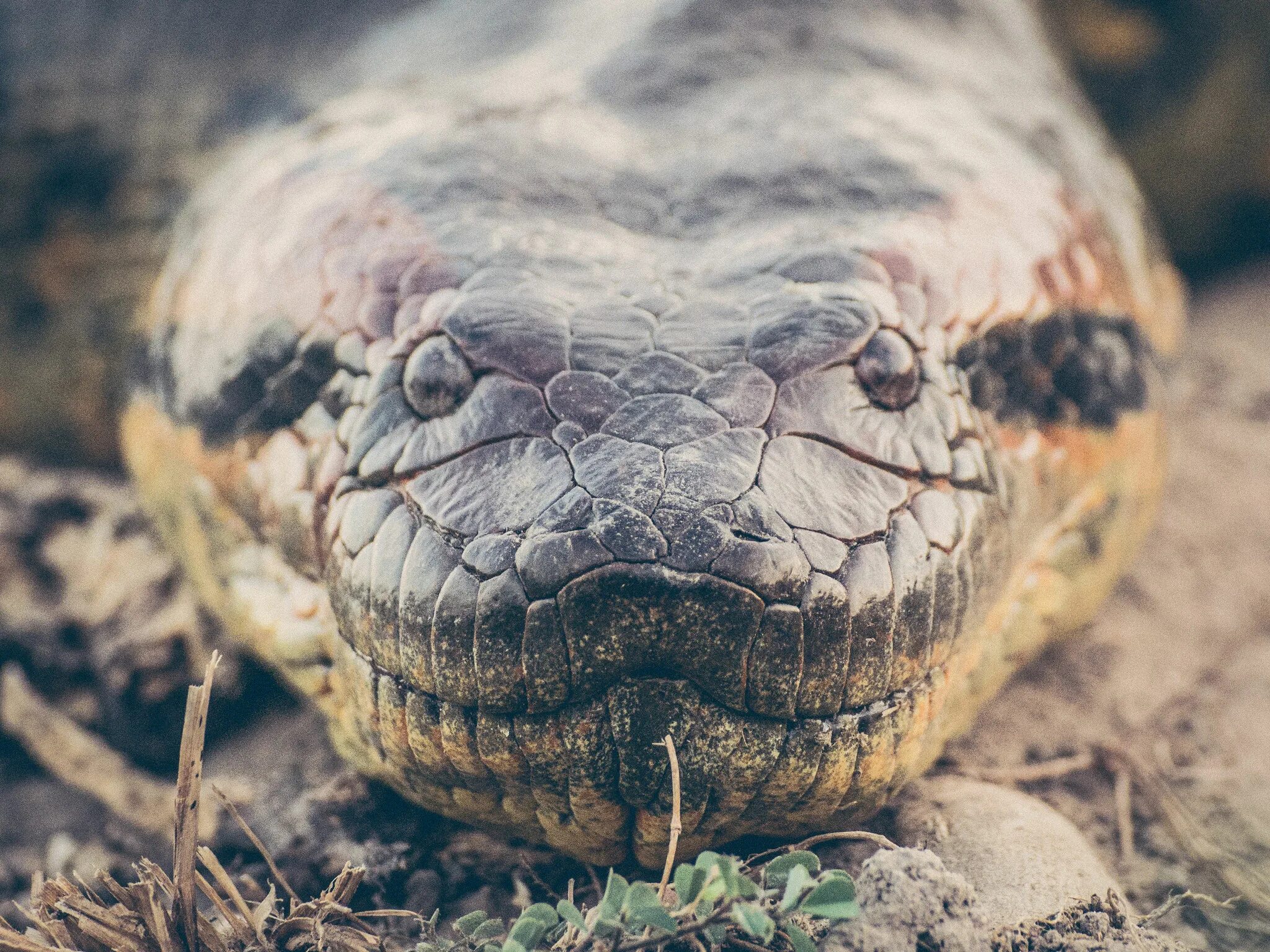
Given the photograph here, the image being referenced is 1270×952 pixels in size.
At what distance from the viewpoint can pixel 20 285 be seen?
406cm

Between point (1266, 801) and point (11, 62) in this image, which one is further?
point (11, 62)

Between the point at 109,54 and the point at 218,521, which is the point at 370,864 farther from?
the point at 109,54

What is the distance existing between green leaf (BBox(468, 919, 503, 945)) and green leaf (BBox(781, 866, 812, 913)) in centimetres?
47

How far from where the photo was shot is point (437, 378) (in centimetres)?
208

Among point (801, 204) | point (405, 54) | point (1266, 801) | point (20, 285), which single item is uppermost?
point (405, 54)

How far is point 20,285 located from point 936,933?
3.70 m

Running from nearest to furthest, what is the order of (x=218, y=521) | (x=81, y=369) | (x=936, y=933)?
(x=936, y=933), (x=218, y=521), (x=81, y=369)

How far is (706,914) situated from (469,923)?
1.35ft

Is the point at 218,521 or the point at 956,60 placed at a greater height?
the point at 956,60

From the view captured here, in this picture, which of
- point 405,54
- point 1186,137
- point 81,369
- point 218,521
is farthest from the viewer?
point 1186,137

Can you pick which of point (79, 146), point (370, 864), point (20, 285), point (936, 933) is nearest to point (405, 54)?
point (79, 146)

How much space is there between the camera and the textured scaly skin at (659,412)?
70.0 inches

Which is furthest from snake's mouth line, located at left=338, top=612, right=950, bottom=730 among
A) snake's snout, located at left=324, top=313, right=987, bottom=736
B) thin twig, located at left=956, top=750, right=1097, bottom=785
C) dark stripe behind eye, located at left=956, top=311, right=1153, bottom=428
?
dark stripe behind eye, located at left=956, top=311, right=1153, bottom=428

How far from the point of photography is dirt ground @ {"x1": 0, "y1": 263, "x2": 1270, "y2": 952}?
6.98 feet
